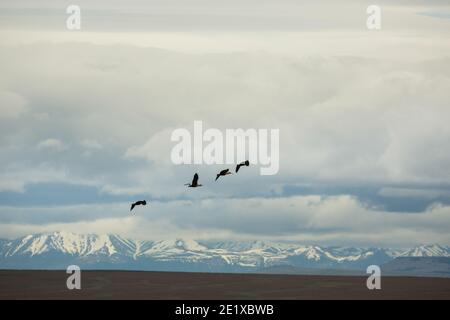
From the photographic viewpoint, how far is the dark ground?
555 ft

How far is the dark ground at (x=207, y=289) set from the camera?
16925cm

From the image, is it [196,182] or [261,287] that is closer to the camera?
[196,182]

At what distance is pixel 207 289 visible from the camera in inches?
7092

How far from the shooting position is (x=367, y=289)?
605ft
